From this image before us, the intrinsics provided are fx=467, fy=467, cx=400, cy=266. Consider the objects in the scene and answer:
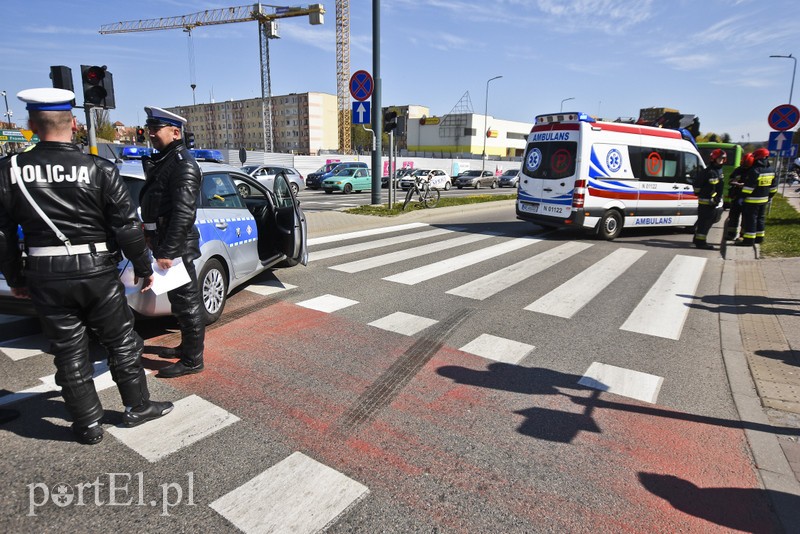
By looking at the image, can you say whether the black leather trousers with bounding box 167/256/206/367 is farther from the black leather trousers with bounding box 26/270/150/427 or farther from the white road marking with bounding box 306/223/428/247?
the white road marking with bounding box 306/223/428/247

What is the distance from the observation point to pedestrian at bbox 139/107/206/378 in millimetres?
3436

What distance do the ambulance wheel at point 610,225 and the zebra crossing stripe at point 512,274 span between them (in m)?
1.07

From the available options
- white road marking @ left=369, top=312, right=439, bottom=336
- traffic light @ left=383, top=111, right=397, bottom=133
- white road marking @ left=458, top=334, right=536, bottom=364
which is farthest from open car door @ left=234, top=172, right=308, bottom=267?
traffic light @ left=383, top=111, right=397, bottom=133

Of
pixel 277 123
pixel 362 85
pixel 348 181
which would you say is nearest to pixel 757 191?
pixel 362 85

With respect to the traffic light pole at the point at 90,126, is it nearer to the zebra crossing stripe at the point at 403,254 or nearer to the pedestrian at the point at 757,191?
the zebra crossing stripe at the point at 403,254

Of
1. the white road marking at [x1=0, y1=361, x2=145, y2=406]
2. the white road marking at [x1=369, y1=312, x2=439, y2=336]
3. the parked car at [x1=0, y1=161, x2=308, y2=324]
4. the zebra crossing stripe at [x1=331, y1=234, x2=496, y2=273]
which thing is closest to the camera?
the white road marking at [x1=0, y1=361, x2=145, y2=406]

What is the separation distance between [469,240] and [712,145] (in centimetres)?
1658

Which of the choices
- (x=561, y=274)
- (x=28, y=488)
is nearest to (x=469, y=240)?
(x=561, y=274)

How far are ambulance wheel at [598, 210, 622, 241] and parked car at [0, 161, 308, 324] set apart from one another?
7.45m

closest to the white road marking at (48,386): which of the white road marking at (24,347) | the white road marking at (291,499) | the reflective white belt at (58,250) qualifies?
the white road marking at (24,347)

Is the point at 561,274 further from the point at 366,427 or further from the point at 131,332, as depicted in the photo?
the point at 131,332

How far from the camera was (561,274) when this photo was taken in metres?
7.64

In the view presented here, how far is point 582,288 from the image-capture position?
268 inches

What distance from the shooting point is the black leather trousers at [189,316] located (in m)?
3.68
